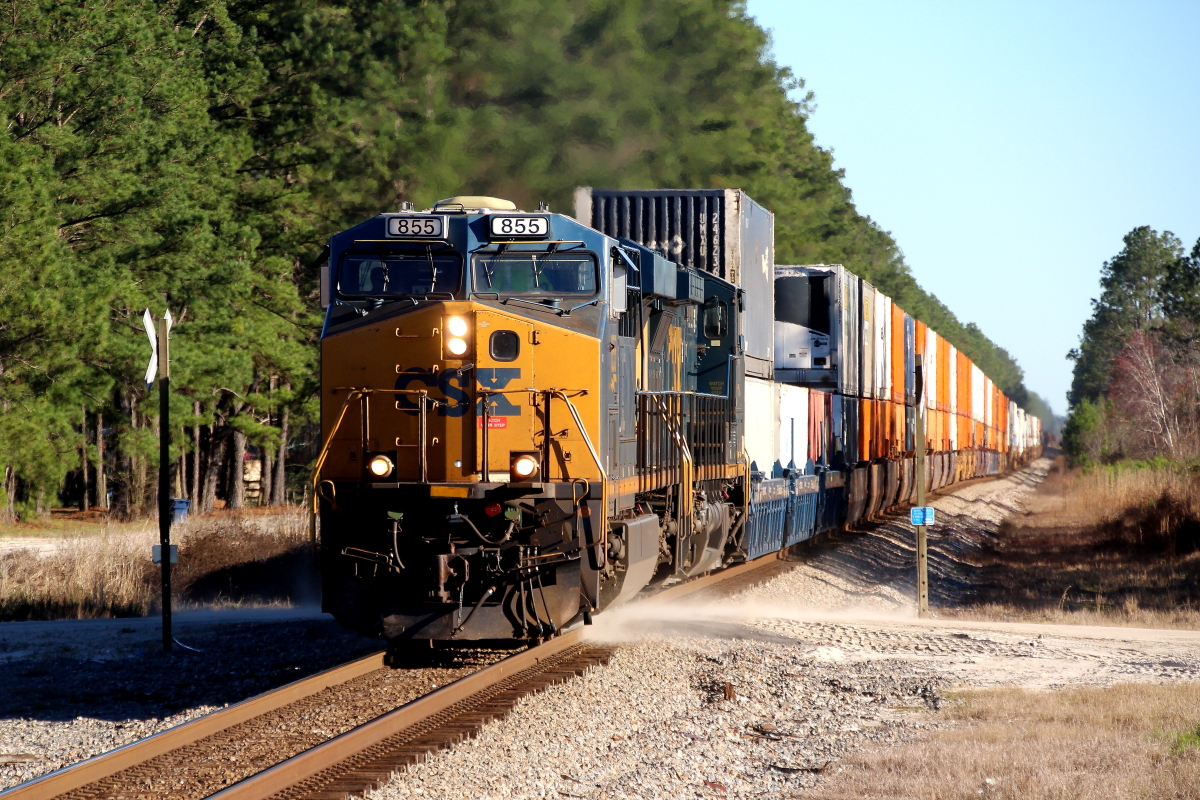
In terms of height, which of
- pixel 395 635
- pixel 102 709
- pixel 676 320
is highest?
pixel 676 320

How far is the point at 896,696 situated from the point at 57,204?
78.5 feet

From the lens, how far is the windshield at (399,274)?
9.55m

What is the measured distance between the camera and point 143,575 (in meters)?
18.2

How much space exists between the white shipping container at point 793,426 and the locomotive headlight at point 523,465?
8742 millimetres

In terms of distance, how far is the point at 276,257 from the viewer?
1252 inches

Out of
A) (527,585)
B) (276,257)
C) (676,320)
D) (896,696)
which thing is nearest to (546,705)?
(527,585)

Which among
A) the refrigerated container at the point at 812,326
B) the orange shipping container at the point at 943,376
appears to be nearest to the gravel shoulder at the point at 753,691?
the refrigerated container at the point at 812,326

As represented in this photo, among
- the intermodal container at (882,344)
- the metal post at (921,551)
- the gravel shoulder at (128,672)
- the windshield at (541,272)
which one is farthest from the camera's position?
the intermodal container at (882,344)

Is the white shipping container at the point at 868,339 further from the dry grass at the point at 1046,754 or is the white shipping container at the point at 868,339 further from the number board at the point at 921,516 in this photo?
the dry grass at the point at 1046,754

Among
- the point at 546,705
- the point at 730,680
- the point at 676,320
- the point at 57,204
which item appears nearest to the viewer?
the point at 546,705

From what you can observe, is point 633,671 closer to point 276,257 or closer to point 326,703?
point 326,703

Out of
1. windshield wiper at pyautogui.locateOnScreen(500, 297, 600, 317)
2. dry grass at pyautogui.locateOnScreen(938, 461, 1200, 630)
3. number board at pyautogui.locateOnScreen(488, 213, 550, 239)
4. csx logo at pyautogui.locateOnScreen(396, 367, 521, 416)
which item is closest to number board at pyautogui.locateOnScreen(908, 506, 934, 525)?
dry grass at pyautogui.locateOnScreen(938, 461, 1200, 630)

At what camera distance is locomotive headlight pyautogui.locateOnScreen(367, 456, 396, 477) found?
927 cm

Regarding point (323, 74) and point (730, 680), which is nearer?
point (730, 680)
